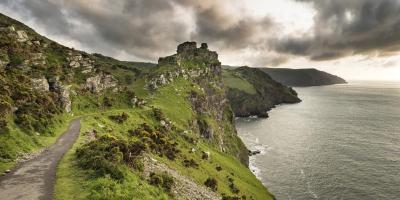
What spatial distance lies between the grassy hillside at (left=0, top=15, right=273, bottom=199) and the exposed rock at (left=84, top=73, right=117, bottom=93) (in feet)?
0.97

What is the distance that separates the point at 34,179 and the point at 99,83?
58129 mm

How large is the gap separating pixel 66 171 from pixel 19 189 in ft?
18.6

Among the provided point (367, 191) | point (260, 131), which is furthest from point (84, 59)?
point (260, 131)

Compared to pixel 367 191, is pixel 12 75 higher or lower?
higher

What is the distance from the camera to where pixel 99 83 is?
281 ft

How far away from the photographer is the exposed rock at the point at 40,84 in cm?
6003

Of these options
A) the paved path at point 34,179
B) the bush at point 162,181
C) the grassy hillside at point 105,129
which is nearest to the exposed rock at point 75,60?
the grassy hillside at point 105,129

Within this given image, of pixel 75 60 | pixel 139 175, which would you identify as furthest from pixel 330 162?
pixel 139 175

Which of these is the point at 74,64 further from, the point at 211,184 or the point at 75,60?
the point at 211,184

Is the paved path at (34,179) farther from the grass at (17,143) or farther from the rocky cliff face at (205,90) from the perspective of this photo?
the rocky cliff face at (205,90)

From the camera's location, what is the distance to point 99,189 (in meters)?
28.0

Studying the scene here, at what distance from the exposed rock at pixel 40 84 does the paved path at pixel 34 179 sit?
23.9 metres

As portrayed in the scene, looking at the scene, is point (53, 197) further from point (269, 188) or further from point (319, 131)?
point (319, 131)

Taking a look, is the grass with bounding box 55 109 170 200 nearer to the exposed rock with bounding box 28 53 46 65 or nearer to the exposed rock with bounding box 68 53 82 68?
the exposed rock with bounding box 28 53 46 65
